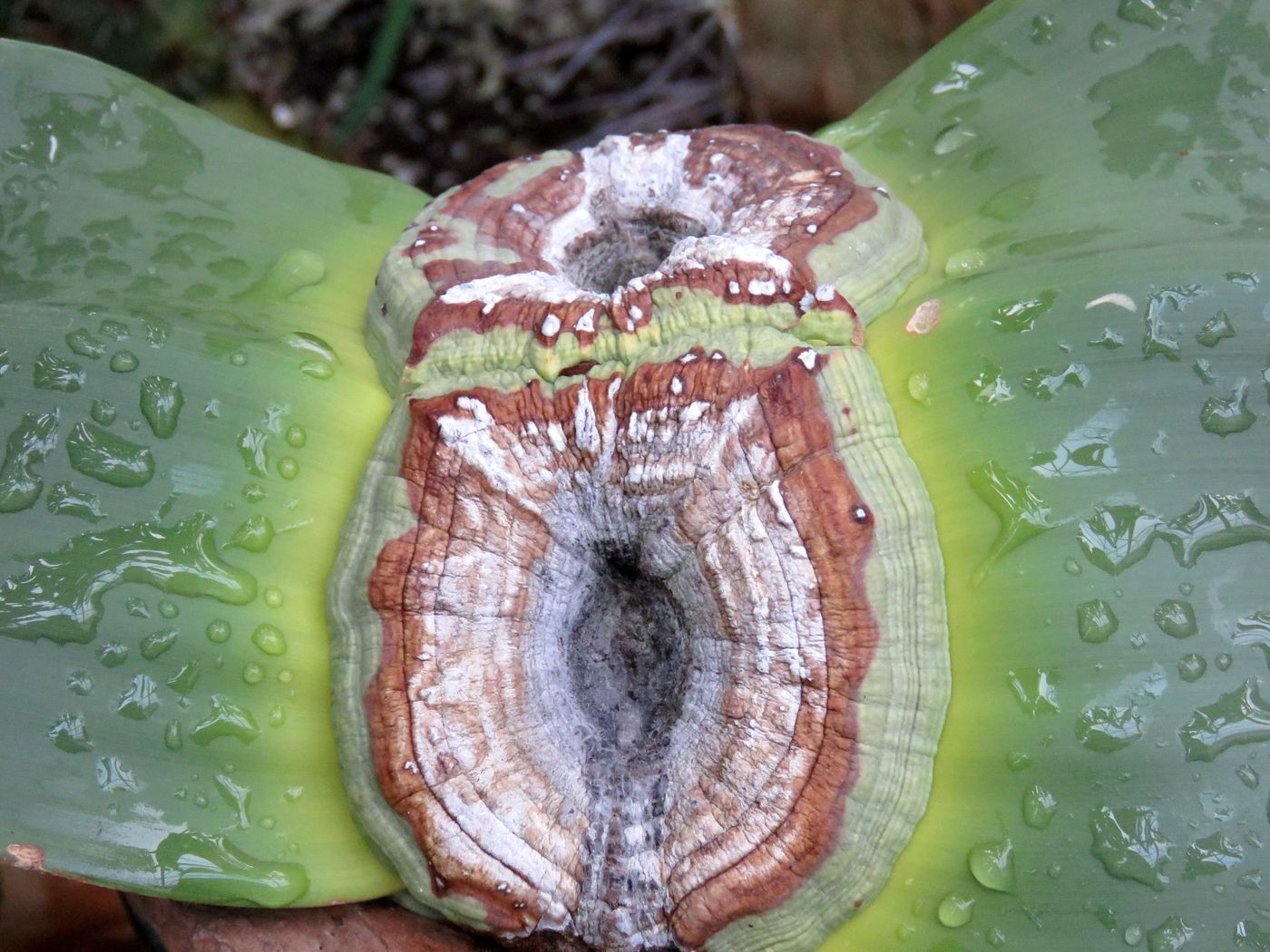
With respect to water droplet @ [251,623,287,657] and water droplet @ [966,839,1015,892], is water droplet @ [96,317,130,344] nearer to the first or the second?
water droplet @ [251,623,287,657]

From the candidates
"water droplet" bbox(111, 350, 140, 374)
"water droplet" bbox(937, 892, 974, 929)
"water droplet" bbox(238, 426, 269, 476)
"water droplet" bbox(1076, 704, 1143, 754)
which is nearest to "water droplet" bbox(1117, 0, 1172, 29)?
"water droplet" bbox(1076, 704, 1143, 754)

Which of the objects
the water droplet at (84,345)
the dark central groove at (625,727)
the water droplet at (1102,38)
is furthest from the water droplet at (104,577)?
the water droplet at (1102,38)

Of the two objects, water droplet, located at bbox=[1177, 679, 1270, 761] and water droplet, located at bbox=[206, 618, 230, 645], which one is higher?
water droplet, located at bbox=[206, 618, 230, 645]

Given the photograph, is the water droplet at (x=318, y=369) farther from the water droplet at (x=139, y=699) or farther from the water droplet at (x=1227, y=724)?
the water droplet at (x=1227, y=724)

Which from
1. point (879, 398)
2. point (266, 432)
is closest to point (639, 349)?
point (879, 398)

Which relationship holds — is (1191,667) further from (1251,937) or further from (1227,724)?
(1251,937)
